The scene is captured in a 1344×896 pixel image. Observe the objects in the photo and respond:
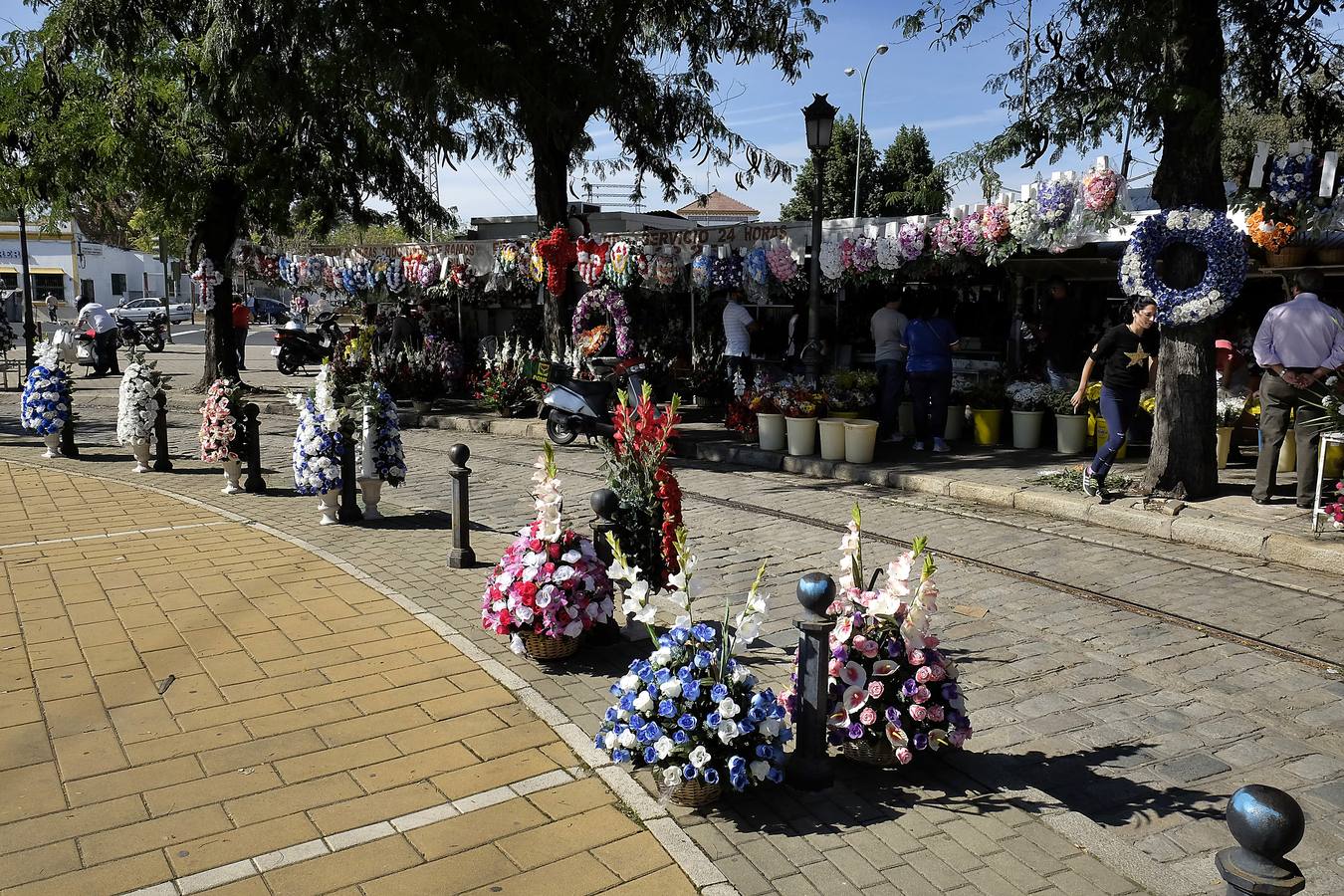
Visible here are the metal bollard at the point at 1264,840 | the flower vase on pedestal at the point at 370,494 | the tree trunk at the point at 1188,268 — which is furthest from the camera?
the tree trunk at the point at 1188,268

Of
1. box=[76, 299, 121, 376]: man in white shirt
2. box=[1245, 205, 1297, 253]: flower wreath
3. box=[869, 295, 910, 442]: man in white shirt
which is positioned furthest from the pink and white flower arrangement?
box=[76, 299, 121, 376]: man in white shirt

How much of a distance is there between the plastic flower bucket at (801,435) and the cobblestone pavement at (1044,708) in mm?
2913

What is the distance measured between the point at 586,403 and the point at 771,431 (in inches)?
101

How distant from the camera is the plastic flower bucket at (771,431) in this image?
41.3 feet

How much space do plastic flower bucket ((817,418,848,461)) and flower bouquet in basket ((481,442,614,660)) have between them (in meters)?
6.83

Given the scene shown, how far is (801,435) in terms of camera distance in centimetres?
1223

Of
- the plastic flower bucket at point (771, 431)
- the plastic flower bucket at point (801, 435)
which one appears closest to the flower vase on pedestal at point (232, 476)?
the plastic flower bucket at point (771, 431)

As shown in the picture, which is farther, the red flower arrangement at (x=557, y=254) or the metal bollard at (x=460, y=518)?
the red flower arrangement at (x=557, y=254)

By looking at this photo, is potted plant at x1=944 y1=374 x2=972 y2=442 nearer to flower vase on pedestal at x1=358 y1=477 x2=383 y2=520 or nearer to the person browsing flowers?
the person browsing flowers

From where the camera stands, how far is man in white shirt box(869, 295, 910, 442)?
41.5ft

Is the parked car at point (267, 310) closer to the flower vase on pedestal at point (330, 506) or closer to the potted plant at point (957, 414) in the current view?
the potted plant at point (957, 414)

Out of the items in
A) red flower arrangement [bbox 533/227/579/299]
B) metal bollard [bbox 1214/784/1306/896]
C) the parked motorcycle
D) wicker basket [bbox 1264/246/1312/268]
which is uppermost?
red flower arrangement [bbox 533/227/579/299]

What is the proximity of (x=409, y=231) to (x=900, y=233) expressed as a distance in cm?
1122

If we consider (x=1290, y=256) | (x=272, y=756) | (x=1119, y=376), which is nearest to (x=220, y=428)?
(x=272, y=756)
